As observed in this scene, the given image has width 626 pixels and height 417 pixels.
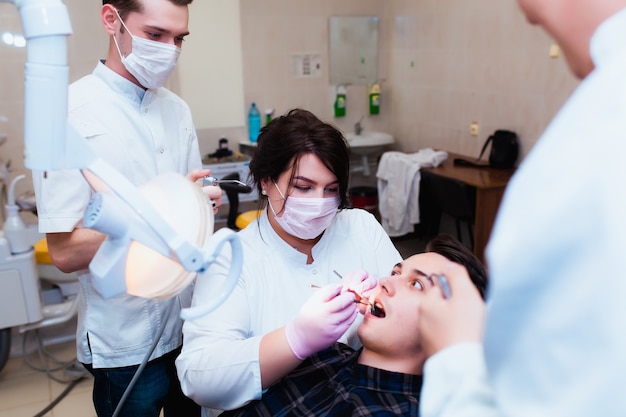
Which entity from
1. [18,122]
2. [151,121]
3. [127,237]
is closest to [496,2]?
[151,121]

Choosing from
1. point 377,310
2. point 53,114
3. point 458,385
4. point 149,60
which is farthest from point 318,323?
point 149,60

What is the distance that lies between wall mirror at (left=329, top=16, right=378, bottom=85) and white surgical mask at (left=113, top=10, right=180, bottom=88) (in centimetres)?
307

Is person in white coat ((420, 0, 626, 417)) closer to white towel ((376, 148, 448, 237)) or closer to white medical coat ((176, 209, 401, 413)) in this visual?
white medical coat ((176, 209, 401, 413))

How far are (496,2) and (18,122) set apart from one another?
10.2 feet

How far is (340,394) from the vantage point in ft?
4.11

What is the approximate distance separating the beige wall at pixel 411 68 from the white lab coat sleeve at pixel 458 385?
2.78 metres

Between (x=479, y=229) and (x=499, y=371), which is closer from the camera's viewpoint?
(x=499, y=371)

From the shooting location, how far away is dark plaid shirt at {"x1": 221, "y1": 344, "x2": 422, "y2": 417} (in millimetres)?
1204

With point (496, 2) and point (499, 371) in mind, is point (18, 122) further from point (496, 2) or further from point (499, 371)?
point (499, 371)

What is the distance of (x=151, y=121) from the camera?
146cm

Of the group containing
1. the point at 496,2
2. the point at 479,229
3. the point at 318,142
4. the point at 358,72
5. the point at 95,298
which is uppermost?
the point at 496,2

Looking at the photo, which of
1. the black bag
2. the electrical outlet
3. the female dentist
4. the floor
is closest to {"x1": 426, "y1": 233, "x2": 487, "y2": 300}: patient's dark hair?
the female dentist

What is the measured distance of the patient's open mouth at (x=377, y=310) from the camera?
1.27 metres

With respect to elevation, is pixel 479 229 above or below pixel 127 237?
below
